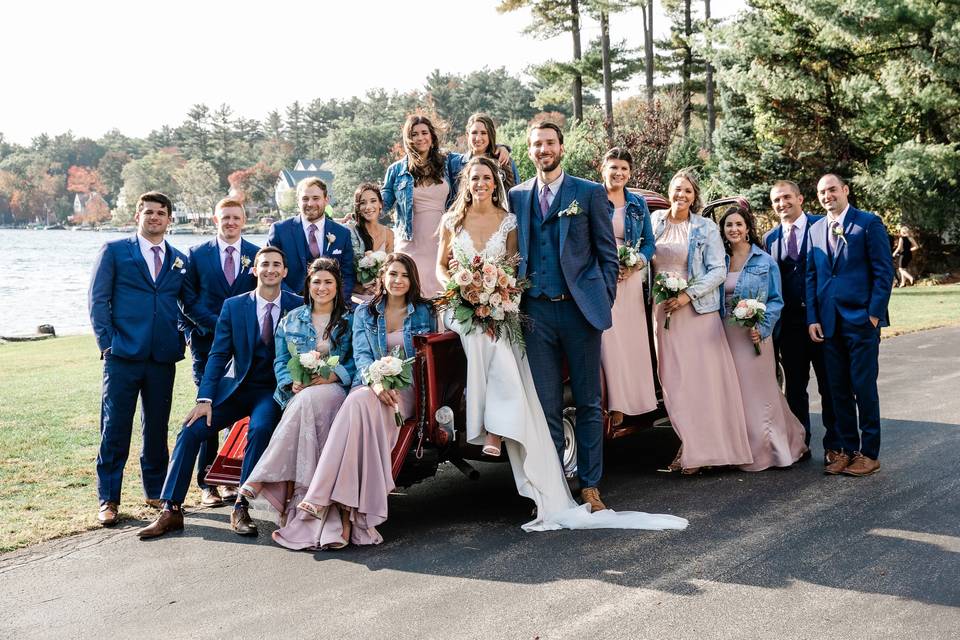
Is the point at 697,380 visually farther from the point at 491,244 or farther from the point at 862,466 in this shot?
the point at 491,244

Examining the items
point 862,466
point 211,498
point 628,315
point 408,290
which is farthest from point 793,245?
point 211,498

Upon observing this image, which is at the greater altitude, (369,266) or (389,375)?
(369,266)

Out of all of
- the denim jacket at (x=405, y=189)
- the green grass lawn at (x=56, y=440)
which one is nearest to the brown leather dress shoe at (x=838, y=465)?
the denim jacket at (x=405, y=189)

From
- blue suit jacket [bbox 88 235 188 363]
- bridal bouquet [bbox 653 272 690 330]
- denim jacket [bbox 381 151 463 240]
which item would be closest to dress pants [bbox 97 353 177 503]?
blue suit jacket [bbox 88 235 188 363]

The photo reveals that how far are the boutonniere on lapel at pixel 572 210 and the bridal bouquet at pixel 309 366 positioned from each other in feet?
6.01

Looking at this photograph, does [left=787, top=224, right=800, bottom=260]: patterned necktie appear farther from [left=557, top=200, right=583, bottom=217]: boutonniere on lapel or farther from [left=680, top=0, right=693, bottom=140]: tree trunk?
[left=680, top=0, right=693, bottom=140]: tree trunk

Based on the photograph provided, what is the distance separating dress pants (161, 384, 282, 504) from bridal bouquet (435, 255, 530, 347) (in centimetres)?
143

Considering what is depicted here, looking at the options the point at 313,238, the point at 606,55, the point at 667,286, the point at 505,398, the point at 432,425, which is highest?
the point at 606,55

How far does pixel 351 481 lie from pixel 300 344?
3.69 ft

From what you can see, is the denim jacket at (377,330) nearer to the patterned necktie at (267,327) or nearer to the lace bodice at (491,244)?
the lace bodice at (491,244)

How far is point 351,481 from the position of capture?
231 inches

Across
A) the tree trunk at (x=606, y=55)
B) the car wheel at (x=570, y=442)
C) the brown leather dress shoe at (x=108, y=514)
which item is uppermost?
the tree trunk at (x=606, y=55)

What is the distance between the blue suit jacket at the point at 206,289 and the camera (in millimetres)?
7270

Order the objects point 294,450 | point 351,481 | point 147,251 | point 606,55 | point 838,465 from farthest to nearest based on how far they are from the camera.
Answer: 1. point 606,55
2. point 838,465
3. point 147,251
4. point 294,450
5. point 351,481
